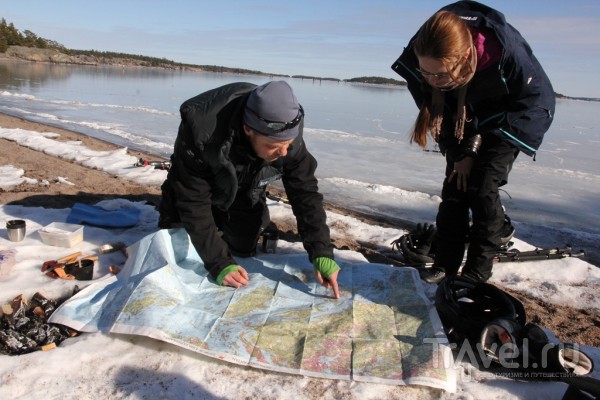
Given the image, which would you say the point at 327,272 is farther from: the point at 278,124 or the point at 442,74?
the point at 442,74

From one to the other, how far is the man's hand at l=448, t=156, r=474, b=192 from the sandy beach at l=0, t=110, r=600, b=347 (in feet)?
3.08

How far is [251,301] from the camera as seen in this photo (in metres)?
2.41

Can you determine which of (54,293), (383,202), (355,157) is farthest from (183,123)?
(355,157)

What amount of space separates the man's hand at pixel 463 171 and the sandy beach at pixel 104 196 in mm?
939

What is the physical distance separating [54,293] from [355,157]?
251 inches

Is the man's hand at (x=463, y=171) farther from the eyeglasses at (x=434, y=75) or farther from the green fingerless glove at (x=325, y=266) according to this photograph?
the green fingerless glove at (x=325, y=266)

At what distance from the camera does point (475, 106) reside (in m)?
2.58

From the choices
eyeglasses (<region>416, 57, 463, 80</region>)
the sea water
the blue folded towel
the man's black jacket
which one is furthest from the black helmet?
the sea water

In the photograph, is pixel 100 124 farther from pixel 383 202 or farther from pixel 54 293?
pixel 54 293

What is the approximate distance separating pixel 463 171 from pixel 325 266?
1007 millimetres

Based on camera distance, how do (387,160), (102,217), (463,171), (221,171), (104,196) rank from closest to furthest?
(221,171) → (463,171) → (102,217) → (104,196) → (387,160)

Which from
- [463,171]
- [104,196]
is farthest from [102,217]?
[463,171]

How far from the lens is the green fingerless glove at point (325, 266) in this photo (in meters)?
2.48

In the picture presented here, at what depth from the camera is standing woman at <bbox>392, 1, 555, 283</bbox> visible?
229 centimetres
